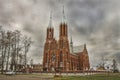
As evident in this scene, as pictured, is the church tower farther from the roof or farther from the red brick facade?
the roof

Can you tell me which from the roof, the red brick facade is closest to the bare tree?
the red brick facade

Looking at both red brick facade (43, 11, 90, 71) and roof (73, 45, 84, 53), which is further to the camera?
roof (73, 45, 84, 53)

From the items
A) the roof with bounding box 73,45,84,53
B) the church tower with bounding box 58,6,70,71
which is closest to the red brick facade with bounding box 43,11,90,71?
the church tower with bounding box 58,6,70,71

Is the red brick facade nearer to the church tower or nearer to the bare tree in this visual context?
the church tower

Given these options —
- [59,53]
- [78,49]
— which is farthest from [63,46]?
[78,49]

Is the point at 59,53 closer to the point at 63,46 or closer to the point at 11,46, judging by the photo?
the point at 63,46

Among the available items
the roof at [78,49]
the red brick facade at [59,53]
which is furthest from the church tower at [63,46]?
the roof at [78,49]

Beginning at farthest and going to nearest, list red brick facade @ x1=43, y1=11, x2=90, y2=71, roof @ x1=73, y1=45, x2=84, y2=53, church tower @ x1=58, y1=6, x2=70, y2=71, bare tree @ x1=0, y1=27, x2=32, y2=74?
1. roof @ x1=73, y1=45, x2=84, y2=53
2. red brick facade @ x1=43, y1=11, x2=90, y2=71
3. church tower @ x1=58, y1=6, x2=70, y2=71
4. bare tree @ x1=0, y1=27, x2=32, y2=74

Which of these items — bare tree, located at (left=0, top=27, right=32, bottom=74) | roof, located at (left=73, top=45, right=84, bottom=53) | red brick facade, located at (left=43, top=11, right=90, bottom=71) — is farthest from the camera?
roof, located at (left=73, top=45, right=84, bottom=53)

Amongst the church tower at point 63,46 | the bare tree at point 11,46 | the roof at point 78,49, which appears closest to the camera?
the bare tree at point 11,46

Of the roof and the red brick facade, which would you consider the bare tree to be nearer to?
the red brick facade

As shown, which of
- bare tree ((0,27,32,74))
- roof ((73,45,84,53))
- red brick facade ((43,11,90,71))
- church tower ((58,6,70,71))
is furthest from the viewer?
roof ((73,45,84,53))

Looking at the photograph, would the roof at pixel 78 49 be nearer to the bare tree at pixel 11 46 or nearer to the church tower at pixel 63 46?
the church tower at pixel 63 46

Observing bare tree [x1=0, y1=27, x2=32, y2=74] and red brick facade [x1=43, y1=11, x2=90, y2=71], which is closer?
bare tree [x1=0, y1=27, x2=32, y2=74]
